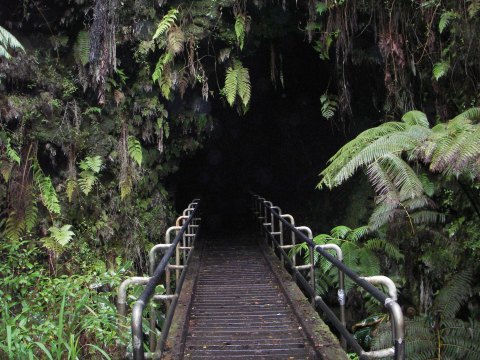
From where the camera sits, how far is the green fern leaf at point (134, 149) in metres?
7.64

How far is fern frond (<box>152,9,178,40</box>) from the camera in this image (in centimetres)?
708

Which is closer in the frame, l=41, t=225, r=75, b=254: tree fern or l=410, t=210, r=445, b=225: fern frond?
l=410, t=210, r=445, b=225: fern frond

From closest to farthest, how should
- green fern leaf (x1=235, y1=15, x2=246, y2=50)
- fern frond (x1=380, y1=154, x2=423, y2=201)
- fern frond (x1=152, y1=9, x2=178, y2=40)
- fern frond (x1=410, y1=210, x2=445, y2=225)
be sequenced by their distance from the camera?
1. fern frond (x1=380, y1=154, x2=423, y2=201)
2. fern frond (x1=410, y1=210, x2=445, y2=225)
3. fern frond (x1=152, y1=9, x2=178, y2=40)
4. green fern leaf (x1=235, y1=15, x2=246, y2=50)

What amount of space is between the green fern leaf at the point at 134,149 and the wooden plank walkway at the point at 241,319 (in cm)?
207

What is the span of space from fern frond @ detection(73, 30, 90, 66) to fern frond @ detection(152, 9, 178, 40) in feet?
3.40

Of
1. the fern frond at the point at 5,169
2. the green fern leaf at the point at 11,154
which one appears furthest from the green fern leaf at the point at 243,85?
the fern frond at the point at 5,169

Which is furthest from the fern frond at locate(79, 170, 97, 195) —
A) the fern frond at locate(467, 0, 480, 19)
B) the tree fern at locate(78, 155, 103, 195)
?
the fern frond at locate(467, 0, 480, 19)

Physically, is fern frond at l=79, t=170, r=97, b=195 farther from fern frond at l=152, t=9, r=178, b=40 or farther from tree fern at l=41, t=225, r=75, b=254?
fern frond at l=152, t=9, r=178, b=40

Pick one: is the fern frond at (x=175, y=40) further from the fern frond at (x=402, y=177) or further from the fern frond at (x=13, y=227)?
the fern frond at (x=402, y=177)

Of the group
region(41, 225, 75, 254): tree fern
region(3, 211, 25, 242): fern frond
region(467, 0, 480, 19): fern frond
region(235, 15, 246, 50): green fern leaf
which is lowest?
region(41, 225, 75, 254): tree fern

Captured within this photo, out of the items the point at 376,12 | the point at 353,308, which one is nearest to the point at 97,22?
the point at 376,12

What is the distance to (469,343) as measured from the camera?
165 inches

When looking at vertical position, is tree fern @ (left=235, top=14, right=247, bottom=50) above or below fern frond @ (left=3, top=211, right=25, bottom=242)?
above

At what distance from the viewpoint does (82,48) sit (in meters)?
7.29
